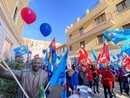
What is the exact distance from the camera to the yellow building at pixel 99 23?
14.1 metres

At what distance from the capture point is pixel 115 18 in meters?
14.9

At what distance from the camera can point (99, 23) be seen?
56.8 ft

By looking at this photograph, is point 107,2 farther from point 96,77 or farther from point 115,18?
point 96,77

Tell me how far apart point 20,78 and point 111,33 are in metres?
6.88

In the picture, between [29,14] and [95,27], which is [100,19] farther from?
[29,14]

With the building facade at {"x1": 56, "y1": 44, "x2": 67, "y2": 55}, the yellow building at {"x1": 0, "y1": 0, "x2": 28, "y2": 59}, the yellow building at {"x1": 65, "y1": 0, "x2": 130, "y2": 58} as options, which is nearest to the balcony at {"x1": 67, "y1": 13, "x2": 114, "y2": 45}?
the yellow building at {"x1": 65, "y1": 0, "x2": 130, "y2": 58}

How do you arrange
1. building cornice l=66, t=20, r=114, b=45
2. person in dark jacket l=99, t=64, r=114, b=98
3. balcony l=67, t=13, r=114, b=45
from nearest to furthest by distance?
1. person in dark jacket l=99, t=64, r=114, b=98
2. building cornice l=66, t=20, r=114, b=45
3. balcony l=67, t=13, r=114, b=45

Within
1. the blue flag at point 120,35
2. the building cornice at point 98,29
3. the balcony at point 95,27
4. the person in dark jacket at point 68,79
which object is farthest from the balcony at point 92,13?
the person in dark jacket at point 68,79

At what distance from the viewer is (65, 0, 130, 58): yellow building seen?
46.2 ft

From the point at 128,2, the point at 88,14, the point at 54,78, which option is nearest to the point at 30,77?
the point at 54,78

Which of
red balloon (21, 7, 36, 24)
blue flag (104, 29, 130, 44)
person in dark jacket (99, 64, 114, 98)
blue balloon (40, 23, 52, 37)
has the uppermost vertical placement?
red balloon (21, 7, 36, 24)

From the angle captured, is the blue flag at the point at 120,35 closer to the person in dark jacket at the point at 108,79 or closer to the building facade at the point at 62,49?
the person in dark jacket at the point at 108,79

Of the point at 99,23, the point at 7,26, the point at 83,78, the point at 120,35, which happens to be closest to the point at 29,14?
the point at 7,26

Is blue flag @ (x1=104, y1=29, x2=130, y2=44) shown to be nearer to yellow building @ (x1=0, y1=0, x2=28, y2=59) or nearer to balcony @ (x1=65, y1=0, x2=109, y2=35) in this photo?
yellow building @ (x1=0, y1=0, x2=28, y2=59)
